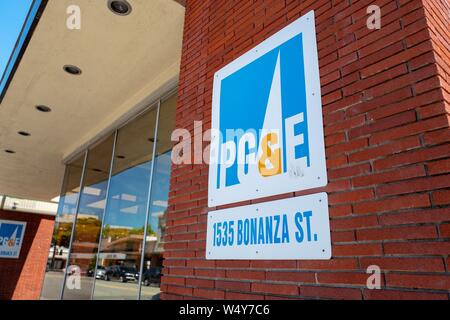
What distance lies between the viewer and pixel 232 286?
2.35 m

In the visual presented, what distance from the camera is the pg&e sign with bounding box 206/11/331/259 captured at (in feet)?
6.74

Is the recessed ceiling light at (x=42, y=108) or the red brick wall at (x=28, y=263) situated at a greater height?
the recessed ceiling light at (x=42, y=108)

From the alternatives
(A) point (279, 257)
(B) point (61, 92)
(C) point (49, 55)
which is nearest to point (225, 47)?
(A) point (279, 257)

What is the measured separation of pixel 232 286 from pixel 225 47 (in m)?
2.03

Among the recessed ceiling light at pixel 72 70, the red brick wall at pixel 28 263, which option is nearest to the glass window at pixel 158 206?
the recessed ceiling light at pixel 72 70

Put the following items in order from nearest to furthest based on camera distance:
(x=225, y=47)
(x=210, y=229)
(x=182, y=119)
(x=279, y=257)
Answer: (x=279, y=257)
(x=210, y=229)
(x=225, y=47)
(x=182, y=119)

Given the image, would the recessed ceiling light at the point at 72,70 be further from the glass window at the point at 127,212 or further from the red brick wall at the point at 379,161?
the red brick wall at the point at 379,161

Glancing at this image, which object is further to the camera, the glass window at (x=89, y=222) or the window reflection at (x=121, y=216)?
the glass window at (x=89, y=222)

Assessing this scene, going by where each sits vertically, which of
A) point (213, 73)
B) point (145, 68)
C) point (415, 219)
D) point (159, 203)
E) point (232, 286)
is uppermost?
point (145, 68)

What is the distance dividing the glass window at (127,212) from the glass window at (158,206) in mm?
185

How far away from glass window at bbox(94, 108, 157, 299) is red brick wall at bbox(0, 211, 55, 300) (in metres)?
9.22

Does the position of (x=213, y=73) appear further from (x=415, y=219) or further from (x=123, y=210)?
(x=123, y=210)

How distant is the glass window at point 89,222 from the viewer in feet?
20.0

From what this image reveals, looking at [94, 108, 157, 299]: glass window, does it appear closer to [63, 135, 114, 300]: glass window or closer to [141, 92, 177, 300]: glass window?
[141, 92, 177, 300]: glass window
